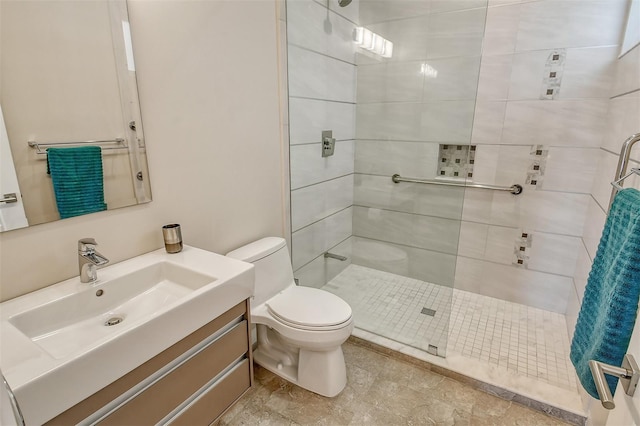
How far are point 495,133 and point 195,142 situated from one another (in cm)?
205

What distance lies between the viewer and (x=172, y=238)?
1405mm

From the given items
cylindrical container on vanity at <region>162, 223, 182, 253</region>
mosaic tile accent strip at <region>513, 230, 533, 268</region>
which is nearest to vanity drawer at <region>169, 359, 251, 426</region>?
cylindrical container on vanity at <region>162, 223, 182, 253</region>

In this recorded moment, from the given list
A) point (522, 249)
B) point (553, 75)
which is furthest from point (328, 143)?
point (522, 249)

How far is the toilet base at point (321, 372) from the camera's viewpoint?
1745 mm

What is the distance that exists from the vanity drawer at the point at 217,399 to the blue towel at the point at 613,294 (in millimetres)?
1232

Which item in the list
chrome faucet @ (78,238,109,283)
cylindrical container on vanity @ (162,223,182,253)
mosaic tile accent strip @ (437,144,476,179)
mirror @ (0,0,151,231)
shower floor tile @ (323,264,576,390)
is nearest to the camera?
mirror @ (0,0,151,231)

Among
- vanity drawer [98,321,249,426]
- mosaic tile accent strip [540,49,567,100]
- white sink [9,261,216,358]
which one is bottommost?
vanity drawer [98,321,249,426]

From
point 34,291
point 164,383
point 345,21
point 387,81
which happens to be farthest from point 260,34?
point 164,383

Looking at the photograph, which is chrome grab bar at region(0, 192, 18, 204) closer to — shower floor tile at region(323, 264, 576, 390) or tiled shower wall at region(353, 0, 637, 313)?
shower floor tile at region(323, 264, 576, 390)

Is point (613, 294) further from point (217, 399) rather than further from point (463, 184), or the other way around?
point (463, 184)

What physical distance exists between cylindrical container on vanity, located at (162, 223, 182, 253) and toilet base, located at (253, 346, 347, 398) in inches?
34.4

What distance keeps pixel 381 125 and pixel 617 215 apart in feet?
5.91

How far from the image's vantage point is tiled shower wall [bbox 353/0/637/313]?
213 centimetres

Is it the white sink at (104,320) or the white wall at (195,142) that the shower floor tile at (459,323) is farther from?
the white sink at (104,320)
